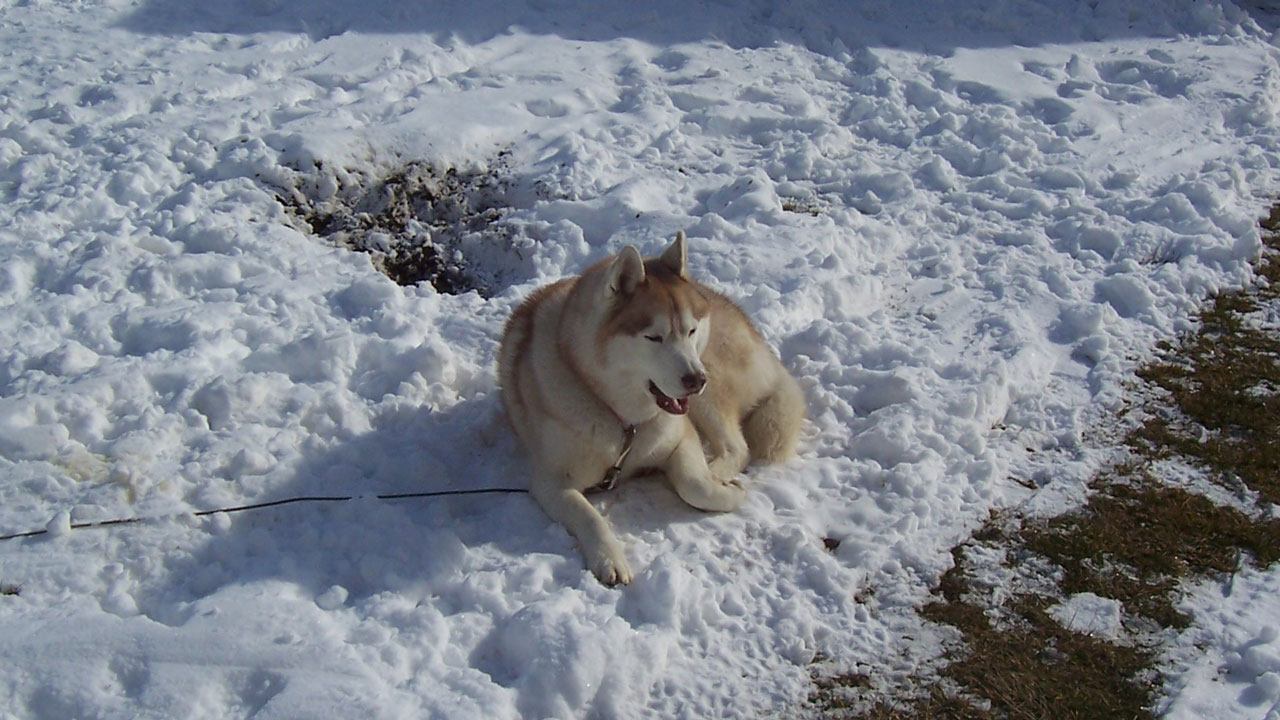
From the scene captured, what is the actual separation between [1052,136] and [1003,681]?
5.87 metres

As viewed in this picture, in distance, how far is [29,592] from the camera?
3604 mm

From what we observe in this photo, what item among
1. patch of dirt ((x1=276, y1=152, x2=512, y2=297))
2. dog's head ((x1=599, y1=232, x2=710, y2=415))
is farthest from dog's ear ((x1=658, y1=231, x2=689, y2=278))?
patch of dirt ((x1=276, y1=152, x2=512, y2=297))

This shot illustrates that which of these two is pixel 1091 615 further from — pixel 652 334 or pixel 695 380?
pixel 652 334

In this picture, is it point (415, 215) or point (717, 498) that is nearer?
point (717, 498)

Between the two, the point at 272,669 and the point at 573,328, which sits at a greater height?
the point at 573,328

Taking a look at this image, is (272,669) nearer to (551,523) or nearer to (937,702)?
(551,523)

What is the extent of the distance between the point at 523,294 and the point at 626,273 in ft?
6.17

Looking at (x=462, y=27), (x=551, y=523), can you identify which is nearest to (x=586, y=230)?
(x=551, y=523)

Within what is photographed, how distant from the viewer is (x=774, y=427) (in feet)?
15.7

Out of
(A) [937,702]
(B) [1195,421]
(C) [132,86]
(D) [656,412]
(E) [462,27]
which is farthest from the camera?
(E) [462,27]

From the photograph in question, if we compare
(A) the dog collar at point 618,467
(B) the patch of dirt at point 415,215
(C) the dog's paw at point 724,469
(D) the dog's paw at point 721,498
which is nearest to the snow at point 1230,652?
(D) the dog's paw at point 721,498

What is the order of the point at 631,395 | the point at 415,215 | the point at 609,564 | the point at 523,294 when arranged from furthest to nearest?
the point at 415,215, the point at 523,294, the point at 631,395, the point at 609,564

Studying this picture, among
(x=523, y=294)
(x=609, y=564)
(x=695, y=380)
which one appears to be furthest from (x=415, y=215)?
(x=609, y=564)

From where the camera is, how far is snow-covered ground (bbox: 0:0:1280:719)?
3.57m
